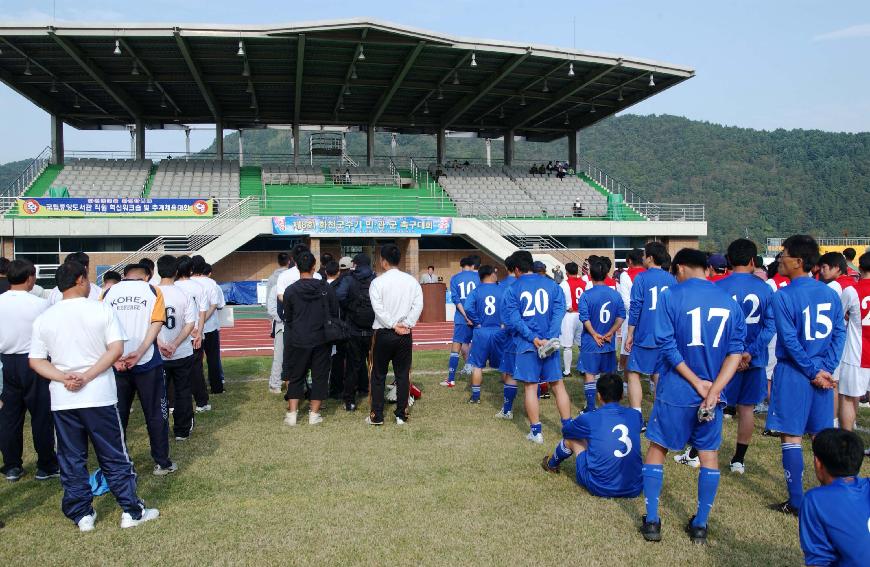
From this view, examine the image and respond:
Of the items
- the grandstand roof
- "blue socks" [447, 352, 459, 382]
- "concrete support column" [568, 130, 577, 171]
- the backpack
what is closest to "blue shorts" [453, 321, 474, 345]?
"blue socks" [447, 352, 459, 382]

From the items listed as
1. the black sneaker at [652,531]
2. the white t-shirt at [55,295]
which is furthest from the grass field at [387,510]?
the white t-shirt at [55,295]

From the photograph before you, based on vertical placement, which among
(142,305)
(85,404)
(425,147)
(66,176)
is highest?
(425,147)

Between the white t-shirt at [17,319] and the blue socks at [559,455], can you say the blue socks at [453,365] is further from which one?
the white t-shirt at [17,319]

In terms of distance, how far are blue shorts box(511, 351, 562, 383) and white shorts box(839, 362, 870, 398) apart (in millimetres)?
2726

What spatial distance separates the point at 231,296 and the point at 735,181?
84.6 m

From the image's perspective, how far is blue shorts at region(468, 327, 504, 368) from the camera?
29.5 feet

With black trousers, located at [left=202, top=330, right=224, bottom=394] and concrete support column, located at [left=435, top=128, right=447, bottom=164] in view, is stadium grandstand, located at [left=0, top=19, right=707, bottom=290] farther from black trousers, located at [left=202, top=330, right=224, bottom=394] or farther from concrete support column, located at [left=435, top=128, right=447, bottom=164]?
black trousers, located at [left=202, top=330, right=224, bottom=394]

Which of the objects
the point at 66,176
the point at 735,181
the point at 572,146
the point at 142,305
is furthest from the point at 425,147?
the point at 142,305

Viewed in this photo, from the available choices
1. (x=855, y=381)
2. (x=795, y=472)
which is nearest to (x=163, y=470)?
(x=795, y=472)

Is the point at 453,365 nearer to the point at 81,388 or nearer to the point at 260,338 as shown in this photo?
the point at 81,388

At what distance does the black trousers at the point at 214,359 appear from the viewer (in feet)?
30.7

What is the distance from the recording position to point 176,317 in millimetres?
6828

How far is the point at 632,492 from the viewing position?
17.1 feet

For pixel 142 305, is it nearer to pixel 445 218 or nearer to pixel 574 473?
pixel 574 473
